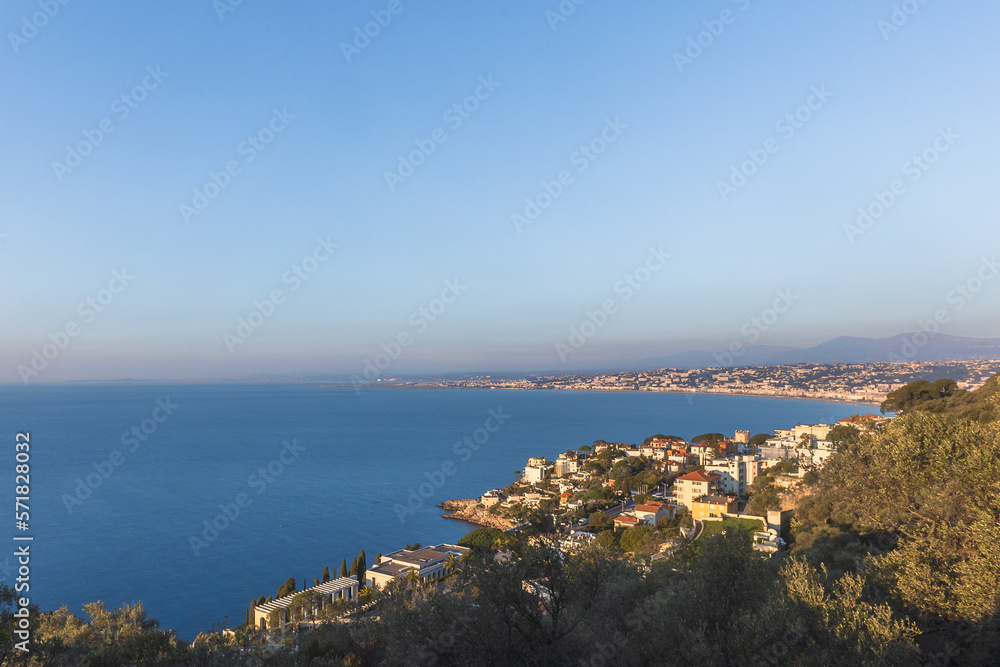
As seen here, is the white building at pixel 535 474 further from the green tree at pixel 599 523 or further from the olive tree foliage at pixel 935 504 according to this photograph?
the olive tree foliage at pixel 935 504

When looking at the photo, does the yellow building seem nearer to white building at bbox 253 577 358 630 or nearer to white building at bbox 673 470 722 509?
white building at bbox 673 470 722 509

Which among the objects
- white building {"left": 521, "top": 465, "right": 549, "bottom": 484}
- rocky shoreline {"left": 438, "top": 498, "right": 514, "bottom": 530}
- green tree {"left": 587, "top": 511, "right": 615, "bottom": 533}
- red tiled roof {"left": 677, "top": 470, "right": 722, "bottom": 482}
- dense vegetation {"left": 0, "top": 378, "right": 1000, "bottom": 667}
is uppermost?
dense vegetation {"left": 0, "top": 378, "right": 1000, "bottom": 667}

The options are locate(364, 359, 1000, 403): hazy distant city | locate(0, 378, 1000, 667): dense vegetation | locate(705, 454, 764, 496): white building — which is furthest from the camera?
locate(364, 359, 1000, 403): hazy distant city

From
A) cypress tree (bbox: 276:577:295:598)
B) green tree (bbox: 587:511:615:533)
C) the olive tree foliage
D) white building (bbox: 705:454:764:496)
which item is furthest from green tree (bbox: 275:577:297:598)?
white building (bbox: 705:454:764:496)

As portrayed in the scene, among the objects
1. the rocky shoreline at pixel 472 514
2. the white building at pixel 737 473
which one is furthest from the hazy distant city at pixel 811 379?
the rocky shoreline at pixel 472 514

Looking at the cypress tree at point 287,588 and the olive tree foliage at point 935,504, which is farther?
the cypress tree at point 287,588

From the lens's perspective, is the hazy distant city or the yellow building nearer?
the yellow building

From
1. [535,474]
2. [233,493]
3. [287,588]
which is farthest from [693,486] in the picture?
[233,493]

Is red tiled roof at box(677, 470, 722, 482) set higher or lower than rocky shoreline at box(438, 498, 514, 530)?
higher
